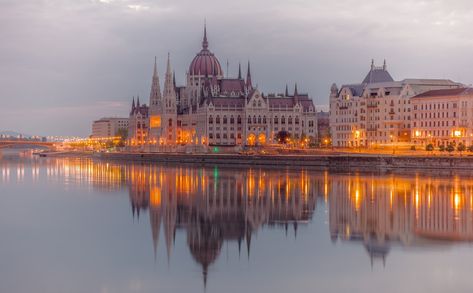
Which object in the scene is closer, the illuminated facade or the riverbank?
the riverbank

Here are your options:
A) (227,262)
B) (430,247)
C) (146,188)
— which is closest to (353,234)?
(430,247)

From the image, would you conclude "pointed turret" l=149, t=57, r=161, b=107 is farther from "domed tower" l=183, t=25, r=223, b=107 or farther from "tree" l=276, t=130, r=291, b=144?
"tree" l=276, t=130, r=291, b=144

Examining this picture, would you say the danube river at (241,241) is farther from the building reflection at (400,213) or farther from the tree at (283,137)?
the tree at (283,137)

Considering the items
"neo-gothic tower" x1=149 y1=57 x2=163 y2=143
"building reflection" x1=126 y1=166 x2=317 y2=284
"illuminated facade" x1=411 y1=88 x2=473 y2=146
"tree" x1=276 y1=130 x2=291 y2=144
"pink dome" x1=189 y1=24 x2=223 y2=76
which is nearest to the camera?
"building reflection" x1=126 y1=166 x2=317 y2=284

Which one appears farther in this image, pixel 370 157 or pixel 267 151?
pixel 267 151

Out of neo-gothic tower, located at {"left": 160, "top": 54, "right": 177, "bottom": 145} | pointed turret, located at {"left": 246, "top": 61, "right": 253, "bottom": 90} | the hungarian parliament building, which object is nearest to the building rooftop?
Result: the hungarian parliament building

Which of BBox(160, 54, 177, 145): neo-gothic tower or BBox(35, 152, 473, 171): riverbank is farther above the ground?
BBox(160, 54, 177, 145): neo-gothic tower

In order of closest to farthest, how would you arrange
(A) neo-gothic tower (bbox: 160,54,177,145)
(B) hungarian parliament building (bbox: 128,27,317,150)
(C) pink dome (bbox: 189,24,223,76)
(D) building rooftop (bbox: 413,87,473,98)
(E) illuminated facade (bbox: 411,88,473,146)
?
1. (E) illuminated facade (bbox: 411,88,473,146)
2. (D) building rooftop (bbox: 413,87,473,98)
3. (B) hungarian parliament building (bbox: 128,27,317,150)
4. (A) neo-gothic tower (bbox: 160,54,177,145)
5. (C) pink dome (bbox: 189,24,223,76)

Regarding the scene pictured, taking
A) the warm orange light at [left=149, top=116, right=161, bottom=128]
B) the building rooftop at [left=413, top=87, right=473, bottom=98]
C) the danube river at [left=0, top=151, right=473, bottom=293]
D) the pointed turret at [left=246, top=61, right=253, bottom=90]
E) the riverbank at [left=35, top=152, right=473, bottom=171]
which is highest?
the pointed turret at [left=246, top=61, right=253, bottom=90]

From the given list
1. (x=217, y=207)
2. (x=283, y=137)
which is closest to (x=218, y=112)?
(x=283, y=137)

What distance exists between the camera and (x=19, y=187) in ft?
203

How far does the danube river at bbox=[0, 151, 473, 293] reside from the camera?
77.9ft

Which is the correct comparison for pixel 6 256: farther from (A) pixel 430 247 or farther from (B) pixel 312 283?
(A) pixel 430 247

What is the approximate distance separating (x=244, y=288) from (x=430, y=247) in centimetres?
881
